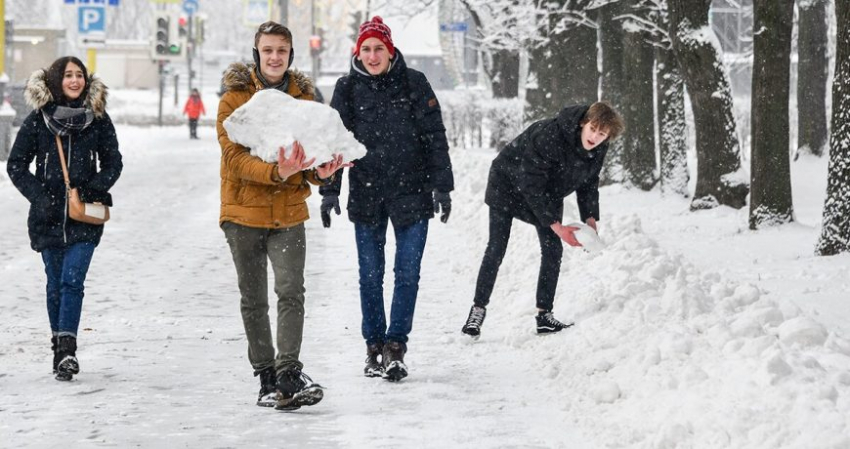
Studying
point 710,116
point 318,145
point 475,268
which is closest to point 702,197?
point 710,116

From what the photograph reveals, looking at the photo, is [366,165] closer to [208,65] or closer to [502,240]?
[502,240]

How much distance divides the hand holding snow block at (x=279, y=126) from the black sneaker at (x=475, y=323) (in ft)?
8.14

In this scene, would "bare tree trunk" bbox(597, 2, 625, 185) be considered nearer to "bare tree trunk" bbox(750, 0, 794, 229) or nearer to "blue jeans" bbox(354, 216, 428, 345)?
"bare tree trunk" bbox(750, 0, 794, 229)

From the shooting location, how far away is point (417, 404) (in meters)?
6.59

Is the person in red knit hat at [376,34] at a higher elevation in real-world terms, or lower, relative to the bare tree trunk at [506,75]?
lower

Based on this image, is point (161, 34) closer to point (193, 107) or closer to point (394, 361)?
point (193, 107)

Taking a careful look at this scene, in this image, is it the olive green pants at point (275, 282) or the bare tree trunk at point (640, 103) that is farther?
the bare tree trunk at point (640, 103)

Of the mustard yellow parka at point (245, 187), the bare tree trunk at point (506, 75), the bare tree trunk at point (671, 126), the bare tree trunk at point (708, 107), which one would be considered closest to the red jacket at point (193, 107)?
the bare tree trunk at point (506, 75)

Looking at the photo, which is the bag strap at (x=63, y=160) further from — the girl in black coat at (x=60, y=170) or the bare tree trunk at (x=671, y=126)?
the bare tree trunk at (x=671, y=126)

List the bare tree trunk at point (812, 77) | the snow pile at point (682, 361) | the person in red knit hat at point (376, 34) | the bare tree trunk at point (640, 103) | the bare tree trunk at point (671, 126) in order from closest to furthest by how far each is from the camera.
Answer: the snow pile at point (682, 361), the person in red knit hat at point (376, 34), the bare tree trunk at point (671, 126), the bare tree trunk at point (640, 103), the bare tree trunk at point (812, 77)

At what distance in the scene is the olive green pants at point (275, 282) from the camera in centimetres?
639

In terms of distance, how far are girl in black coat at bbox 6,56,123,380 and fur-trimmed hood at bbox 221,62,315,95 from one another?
1.21 meters

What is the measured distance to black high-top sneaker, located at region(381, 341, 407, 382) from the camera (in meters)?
7.14

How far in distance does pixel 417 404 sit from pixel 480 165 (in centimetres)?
1304
